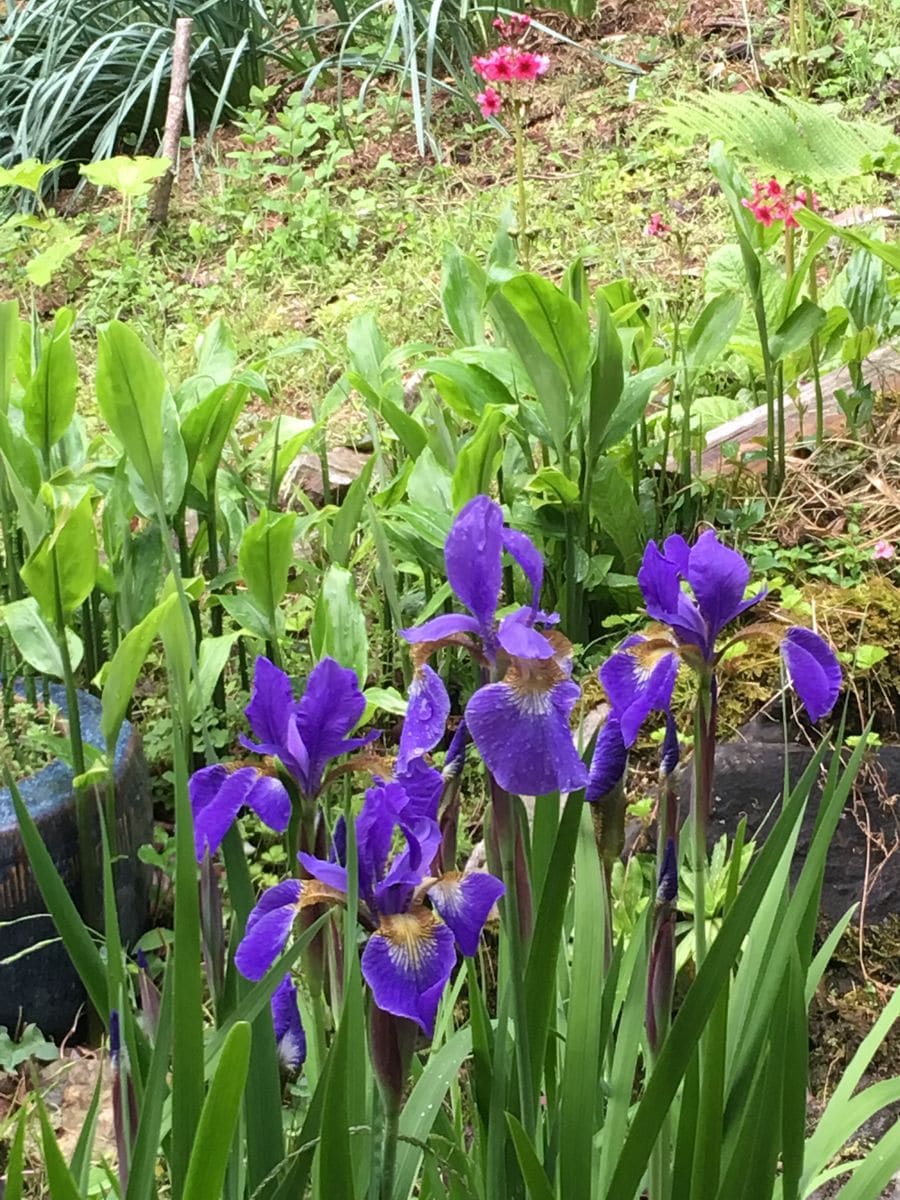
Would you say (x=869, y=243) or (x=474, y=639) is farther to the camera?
(x=869, y=243)

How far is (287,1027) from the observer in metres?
0.83

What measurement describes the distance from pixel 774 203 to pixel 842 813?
4.43 feet

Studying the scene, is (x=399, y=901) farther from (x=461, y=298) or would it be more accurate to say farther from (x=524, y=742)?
(x=461, y=298)

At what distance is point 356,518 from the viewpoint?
1.95 metres

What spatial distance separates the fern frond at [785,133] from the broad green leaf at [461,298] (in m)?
0.56

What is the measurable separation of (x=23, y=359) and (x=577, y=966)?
66.3 inches

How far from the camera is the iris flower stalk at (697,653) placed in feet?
2.50

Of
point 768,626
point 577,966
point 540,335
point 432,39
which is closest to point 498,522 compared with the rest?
point 768,626

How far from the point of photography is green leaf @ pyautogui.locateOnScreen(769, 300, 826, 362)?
7.02ft

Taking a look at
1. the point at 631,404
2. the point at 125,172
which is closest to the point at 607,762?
the point at 631,404

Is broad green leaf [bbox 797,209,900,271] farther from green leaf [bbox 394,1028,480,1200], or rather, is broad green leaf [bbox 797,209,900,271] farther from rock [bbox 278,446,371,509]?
green leaf [bbox 394,1028,480,1200]

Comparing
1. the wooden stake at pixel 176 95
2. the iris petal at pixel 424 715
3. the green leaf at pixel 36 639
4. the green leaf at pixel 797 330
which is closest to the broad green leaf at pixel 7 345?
the green leaf at pixel 36 639

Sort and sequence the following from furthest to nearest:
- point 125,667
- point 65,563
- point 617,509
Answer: point 617,509 → point 65,563 → point 125,667

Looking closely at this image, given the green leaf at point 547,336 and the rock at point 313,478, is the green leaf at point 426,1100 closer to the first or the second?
the green leaf at point 547,336
